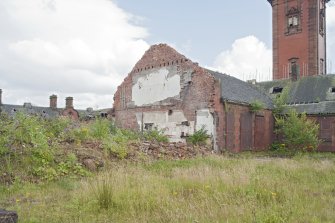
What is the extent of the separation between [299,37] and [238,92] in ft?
44.9

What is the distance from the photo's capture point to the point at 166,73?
24406 mm

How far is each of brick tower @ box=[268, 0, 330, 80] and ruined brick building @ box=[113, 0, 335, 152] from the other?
0.98 metres

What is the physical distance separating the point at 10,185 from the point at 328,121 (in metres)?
22.5

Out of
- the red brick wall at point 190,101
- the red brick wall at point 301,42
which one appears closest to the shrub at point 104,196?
the red brick wall at point 190,101

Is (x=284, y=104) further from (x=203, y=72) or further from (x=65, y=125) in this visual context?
(x=65, y=125)

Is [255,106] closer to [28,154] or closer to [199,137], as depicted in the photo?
[199,137]

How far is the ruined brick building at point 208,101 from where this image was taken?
21953mm

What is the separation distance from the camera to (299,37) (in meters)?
34.7

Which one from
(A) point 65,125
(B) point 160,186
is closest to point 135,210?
(B) point 160,186

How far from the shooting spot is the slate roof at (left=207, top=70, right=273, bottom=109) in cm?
2326

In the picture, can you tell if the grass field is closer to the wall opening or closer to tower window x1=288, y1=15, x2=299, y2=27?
the wall opening

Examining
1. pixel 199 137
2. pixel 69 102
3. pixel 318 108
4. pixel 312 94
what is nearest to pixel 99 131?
pixel 199 137

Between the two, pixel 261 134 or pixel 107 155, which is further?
pixel 261 134

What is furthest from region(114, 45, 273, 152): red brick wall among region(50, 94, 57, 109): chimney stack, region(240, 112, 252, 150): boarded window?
region(50, 94, 57, 109): chimney stack
